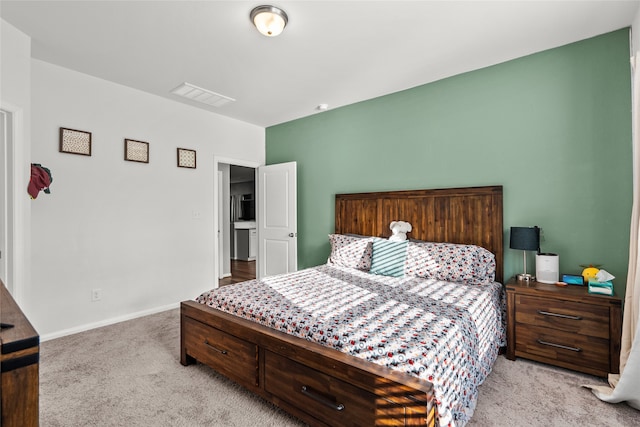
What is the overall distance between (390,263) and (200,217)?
257 centimetres

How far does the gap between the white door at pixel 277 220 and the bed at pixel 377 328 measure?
1288 mm

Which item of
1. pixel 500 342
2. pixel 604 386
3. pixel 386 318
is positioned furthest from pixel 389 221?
pixel 604 386

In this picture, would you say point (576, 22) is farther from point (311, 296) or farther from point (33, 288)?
point (33, 288)

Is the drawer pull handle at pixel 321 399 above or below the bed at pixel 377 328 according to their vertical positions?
below

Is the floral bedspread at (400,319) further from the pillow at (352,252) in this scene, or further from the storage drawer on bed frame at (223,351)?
the pillow at (352,252)

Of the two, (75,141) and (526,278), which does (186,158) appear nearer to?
(75,141)

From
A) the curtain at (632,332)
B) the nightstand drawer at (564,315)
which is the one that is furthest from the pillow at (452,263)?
the curtain at (632,332)

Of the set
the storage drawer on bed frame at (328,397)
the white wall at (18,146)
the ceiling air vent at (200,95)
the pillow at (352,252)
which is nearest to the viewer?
the storage drawer on bed frame at (328,397)

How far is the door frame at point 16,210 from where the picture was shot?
237 centimetres

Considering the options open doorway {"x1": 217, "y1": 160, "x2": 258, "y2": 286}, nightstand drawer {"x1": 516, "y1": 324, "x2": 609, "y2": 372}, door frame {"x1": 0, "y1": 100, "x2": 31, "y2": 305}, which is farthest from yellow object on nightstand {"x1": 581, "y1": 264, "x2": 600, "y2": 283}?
door frame {"x1": 0, "y1": 100, "x2": 31, "y2": 305}

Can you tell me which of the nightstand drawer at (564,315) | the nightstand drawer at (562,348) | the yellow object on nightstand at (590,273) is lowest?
the nightstand drawer at (562,348)

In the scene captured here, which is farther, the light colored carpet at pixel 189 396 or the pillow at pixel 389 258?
A: the pillow at pixel 389 258

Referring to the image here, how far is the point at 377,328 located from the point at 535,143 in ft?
7.48

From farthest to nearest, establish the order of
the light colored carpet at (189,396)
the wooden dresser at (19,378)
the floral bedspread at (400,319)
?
the light colored carpet at (189,396), the floral bedspread at (400,319), the wooden dresser at (19,378)
